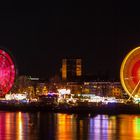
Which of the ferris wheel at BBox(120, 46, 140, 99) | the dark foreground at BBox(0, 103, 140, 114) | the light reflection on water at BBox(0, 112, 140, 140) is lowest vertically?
the light reflection on water at BBox(0, 112, 140, 140)

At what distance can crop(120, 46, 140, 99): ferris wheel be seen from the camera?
94.1m

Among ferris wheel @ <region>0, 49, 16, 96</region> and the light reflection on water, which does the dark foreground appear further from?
the light reflection on water

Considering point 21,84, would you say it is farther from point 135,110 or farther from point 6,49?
point 135,110

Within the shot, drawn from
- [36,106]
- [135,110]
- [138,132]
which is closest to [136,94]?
[135,110]

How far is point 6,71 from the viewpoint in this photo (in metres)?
106

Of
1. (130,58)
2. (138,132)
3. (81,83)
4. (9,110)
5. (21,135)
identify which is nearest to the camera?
(21,135)

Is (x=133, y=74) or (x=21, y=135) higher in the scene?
(x=133, y=74)

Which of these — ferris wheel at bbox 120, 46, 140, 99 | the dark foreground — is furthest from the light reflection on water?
the dark foreground

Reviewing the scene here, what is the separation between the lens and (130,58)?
9406 cm

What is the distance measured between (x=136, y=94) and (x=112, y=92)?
6584cm

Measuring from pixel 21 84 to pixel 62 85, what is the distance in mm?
12278

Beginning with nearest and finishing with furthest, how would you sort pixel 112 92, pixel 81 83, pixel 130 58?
pixel 130 58, pixel 112 92, pixel 81 83

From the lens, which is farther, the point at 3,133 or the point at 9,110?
the point at 9,110

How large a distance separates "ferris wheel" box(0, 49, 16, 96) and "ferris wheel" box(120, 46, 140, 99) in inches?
725
